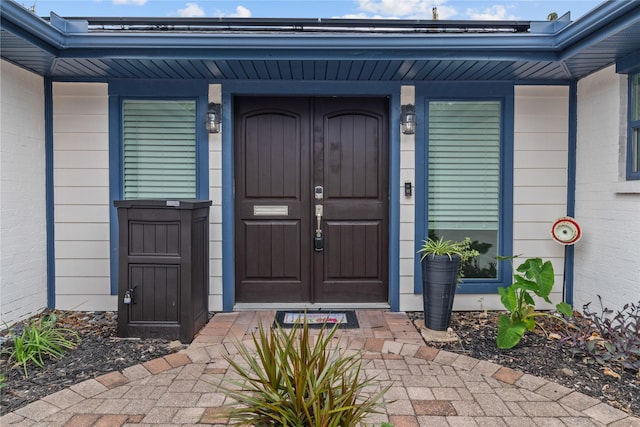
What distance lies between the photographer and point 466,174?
3.99 meters

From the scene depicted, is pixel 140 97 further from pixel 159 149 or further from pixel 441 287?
pixel 441 287

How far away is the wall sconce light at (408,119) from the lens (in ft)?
12.6

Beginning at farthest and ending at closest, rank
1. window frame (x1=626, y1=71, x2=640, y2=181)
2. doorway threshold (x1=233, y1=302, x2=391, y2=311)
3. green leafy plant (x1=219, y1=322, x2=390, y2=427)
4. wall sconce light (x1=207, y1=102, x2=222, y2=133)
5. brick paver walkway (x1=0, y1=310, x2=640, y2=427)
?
doorway threshold (x1=233, y1=302, x2=391, y2=311), wall sconce light (x1=207, y1=102, x2=222, y2=133), window frame (x1=626, y1=71, x2=640, y2=181), brick paver walkway (x1=0, y1=310, x2=640, y2=427), green leafy plant (x1=219, y1=322, x2=390, y2=427)

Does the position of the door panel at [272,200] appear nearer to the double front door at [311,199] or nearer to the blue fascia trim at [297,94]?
the double front door at [311,199]

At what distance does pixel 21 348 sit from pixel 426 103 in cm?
363

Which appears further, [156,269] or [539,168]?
[539,168]

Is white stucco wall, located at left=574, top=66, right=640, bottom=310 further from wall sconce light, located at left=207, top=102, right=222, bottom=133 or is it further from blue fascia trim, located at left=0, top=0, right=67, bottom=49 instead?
blue fascia trim, located at left=0, top=0, right=67, bottom=49

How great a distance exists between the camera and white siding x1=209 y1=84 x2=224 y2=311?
3.88 metres

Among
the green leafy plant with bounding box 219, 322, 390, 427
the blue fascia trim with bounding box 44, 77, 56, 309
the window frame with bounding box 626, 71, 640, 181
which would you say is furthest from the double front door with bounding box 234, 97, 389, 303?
the green leafy plant with bounding box 219, 322, 390, 427

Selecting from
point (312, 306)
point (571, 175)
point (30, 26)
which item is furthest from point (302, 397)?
point (571, 175)

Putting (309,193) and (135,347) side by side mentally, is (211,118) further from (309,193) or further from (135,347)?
(135,347)

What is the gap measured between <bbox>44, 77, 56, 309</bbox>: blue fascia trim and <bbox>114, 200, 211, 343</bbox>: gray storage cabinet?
3.57ft

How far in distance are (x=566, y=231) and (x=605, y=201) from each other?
382mm

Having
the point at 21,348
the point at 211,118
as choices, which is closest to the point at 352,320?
the point at 211,118
